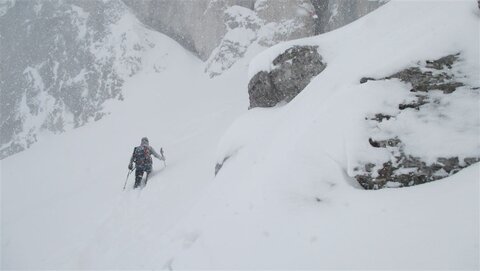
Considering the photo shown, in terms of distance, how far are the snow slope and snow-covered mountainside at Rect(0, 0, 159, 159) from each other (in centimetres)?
2247

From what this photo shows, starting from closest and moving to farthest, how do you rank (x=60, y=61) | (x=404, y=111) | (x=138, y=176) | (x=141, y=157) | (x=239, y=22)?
1. (x=404, y=111)
2. (x=138, y=176)
3. (x=141, y=157)
4. (x=239, y=22)
5. (x=60, y=61)

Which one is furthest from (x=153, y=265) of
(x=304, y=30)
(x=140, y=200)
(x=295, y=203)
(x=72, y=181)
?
(x=304, y=30)

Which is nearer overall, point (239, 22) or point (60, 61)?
point (239, 22)

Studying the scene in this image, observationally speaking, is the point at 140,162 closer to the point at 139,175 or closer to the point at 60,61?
the point at 139,175

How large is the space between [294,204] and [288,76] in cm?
629

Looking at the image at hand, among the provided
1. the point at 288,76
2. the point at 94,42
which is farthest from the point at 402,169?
the point at 94,42

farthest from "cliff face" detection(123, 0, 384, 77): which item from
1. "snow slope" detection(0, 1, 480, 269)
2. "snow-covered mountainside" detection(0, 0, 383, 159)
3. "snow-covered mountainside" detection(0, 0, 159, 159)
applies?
"snow slope" detection(0, 1, 480, 269)

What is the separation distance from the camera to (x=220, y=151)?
34.8ft

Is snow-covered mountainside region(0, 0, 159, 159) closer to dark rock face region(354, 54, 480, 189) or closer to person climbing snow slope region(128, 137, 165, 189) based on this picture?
person climbing snow slope region(128, 137, 165, 189)

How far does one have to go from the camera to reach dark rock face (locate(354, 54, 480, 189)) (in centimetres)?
566

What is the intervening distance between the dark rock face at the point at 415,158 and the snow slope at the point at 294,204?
200mm

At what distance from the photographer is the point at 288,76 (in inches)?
457

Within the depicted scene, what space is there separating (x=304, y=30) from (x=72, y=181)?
1983 cm

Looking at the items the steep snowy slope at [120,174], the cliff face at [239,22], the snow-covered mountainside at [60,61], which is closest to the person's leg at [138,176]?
the steep snowy slope at [120,174]
